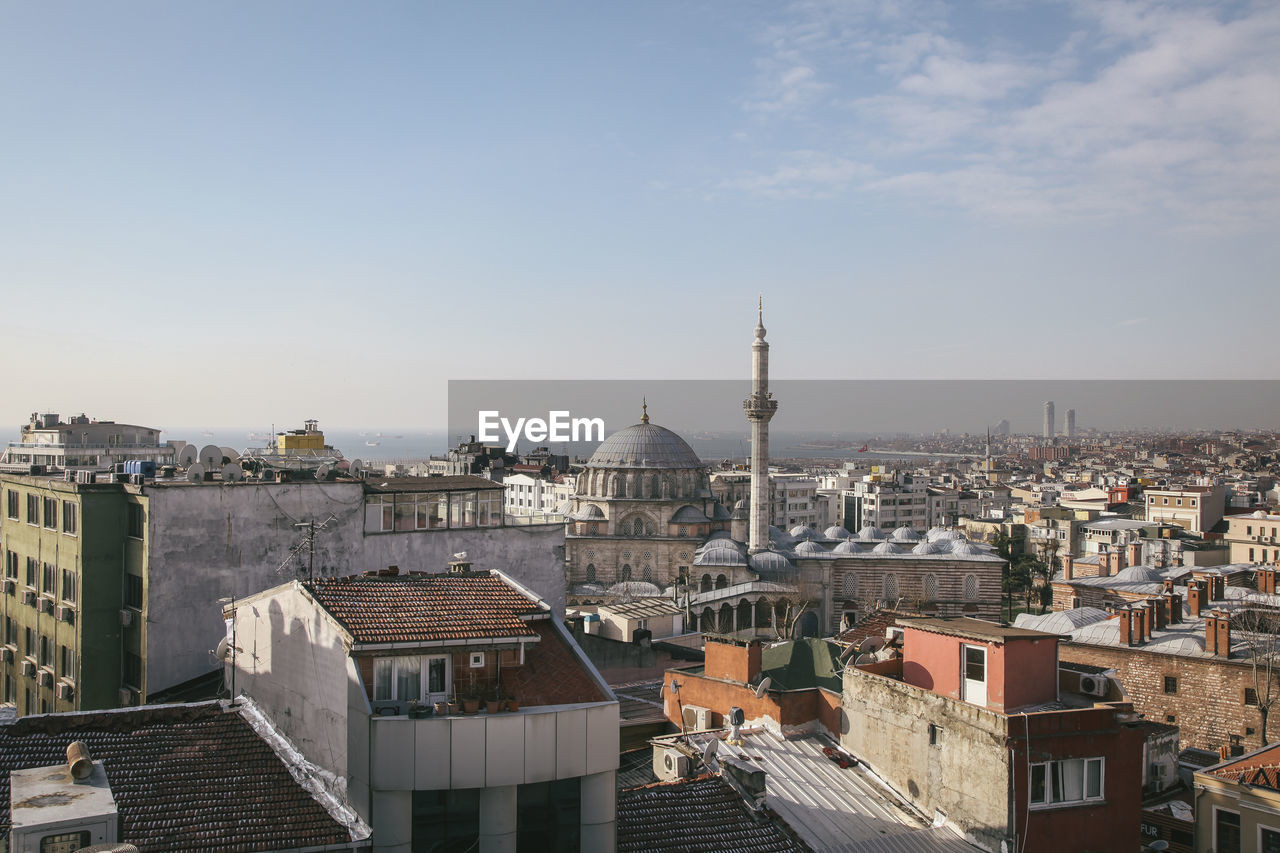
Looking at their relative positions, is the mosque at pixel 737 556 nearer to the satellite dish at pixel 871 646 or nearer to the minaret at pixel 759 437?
the minaret at pixel 759 437

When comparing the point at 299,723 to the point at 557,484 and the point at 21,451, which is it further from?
the point at 557,484

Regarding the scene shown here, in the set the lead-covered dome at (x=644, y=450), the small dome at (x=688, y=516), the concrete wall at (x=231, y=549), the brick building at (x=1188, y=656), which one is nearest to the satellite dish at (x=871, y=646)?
the brick building at (x=1188, y=656)

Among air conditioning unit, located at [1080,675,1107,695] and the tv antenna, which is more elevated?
the tv antenna

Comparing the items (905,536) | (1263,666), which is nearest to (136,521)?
(1263,666)

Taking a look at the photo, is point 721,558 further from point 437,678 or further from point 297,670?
point 437,678

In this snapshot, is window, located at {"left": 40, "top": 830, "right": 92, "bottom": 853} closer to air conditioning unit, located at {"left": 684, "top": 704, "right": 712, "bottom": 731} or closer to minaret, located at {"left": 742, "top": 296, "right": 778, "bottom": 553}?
air conditioning unit, located at {"left": 684, "top": 704, "right": 712, "bottom": 731}

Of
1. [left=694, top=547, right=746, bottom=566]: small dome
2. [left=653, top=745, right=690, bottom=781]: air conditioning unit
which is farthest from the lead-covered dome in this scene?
[left=653, top=745, right=690, bottom=781]: air conditioning unit
